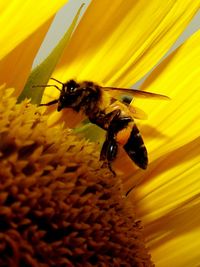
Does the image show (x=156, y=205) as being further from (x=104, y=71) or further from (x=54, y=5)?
(x=54, y=5)

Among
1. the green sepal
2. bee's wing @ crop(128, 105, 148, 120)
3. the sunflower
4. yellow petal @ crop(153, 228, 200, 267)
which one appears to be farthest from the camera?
yellow petal @ crop(153, 228, 200, 267)

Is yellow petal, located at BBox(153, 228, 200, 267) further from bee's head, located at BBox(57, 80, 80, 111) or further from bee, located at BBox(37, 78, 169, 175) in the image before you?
bee's head, located at BBox(57, 80, 80, 111)

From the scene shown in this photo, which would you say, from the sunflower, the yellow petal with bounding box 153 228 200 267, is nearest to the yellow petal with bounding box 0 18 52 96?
the sunflower

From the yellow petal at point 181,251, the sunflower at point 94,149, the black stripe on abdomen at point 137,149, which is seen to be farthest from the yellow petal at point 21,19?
the yellow petal at point 181,251

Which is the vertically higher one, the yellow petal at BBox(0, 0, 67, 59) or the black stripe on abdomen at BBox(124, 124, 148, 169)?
the yellow petal at BBox(0, 0, 67, 59)

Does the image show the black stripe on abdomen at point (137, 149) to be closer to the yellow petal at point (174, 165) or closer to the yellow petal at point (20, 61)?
the yellow petal at point (174, 165)

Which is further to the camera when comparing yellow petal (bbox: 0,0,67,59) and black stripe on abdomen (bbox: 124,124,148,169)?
black stripe on abdomen (bbox: 124,124,148,169)

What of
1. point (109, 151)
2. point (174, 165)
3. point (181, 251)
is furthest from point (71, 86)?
point (181, 251)
